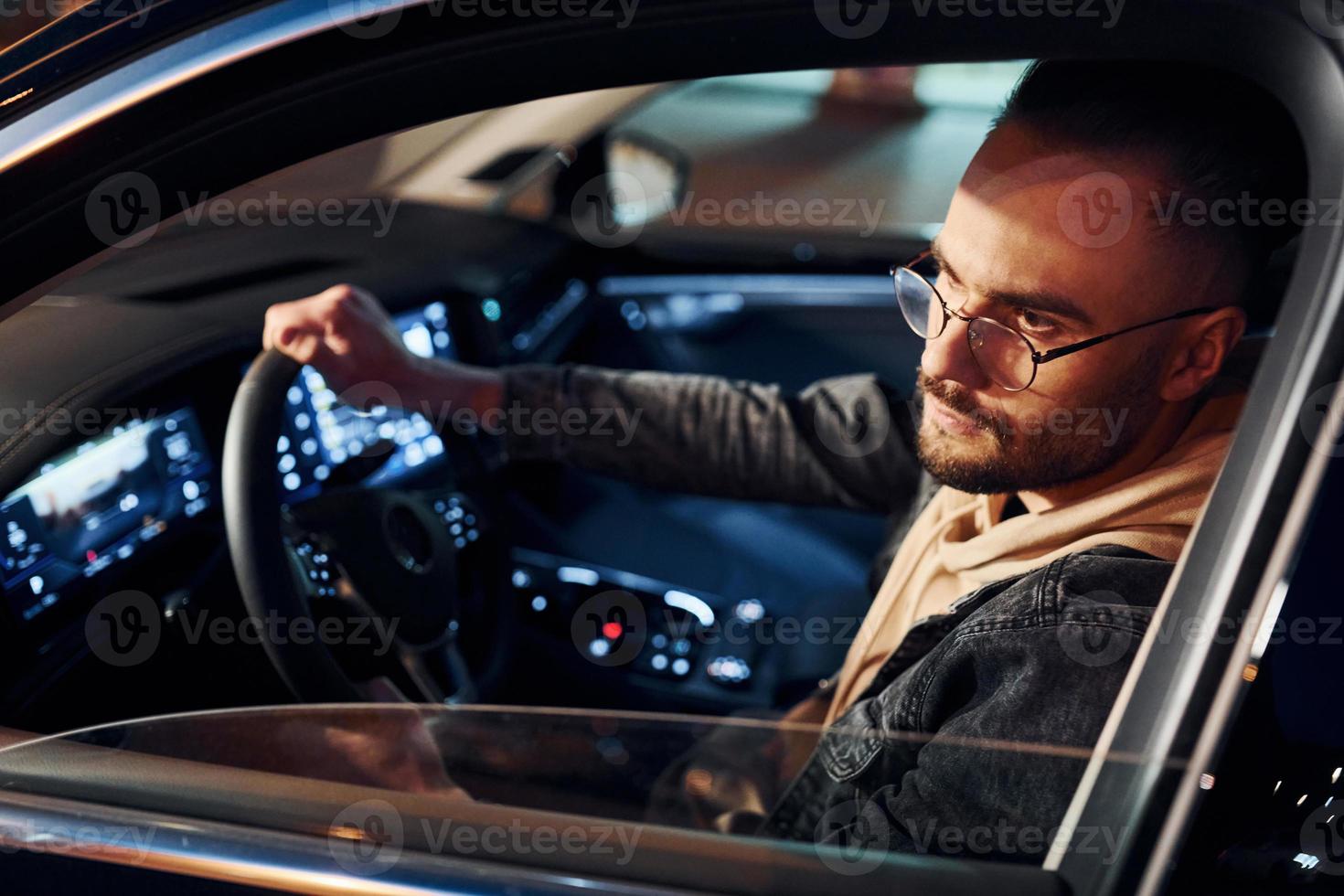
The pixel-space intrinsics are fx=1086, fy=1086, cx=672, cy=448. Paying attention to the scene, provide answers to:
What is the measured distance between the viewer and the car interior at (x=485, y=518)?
2.61 ft

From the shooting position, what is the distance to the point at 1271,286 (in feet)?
4.66

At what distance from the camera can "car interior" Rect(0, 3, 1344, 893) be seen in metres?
0.79

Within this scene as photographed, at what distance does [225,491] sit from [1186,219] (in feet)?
3.34

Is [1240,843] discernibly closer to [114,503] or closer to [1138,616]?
[1138,616]

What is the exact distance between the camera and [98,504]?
4.28ft

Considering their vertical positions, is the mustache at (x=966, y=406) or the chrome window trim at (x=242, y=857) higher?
the mustache at (x=966, y=406)

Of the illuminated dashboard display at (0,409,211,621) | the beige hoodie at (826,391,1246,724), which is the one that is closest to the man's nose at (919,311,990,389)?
the beige hoodie at (826,391,1246,724)

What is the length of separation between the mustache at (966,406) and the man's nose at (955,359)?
1cm

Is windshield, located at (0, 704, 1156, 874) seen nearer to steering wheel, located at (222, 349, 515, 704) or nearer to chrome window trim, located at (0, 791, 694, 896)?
chrome window trim, located at (0, 791, 694, 896)

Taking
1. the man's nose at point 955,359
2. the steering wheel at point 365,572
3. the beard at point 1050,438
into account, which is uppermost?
the man's nose at point 955,359

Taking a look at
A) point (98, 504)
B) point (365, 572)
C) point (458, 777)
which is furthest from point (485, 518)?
point (458, 777)

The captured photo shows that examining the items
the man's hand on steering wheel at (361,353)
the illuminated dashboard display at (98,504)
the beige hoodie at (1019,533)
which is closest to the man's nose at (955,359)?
the beige hoodie at (1019,533)

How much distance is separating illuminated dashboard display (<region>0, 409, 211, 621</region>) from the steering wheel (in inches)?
5.0

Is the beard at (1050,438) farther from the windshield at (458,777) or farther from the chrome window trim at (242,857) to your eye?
the chrome window trim at (242,857)
